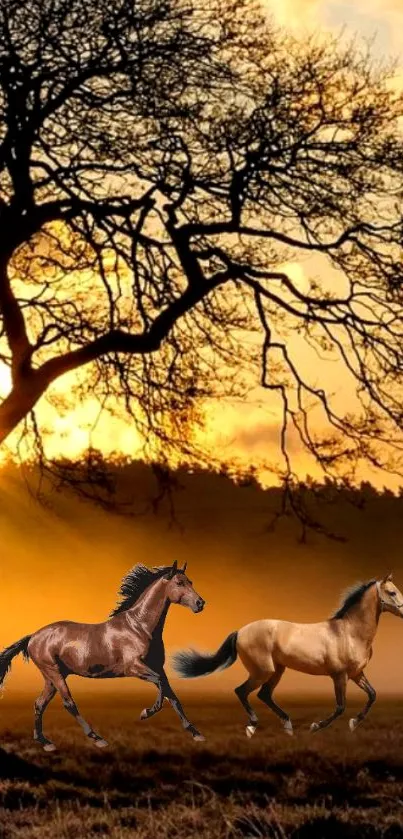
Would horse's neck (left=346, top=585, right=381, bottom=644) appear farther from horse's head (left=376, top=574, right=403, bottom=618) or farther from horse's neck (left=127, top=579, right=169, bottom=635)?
horse's neck (left=127, top=579, right=169, bottom=635)

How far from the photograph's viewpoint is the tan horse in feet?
36.3

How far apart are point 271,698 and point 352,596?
1283 millimetres

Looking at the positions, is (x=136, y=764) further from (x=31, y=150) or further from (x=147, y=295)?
(x=31, y=150)

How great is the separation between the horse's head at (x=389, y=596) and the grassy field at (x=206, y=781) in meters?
1.56

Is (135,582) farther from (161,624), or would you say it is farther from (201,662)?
(201,662)

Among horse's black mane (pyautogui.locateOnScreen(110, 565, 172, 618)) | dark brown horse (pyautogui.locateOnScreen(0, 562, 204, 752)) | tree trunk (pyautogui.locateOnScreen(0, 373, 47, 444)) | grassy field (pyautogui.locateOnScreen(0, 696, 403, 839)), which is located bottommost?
grassy field (pyautogui.locateOnScreen(0, 696, 403, 839))

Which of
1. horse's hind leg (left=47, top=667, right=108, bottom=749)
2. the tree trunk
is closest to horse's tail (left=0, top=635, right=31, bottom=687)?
horse's hind leg (left=47, top=667, right=108, bottom=749)

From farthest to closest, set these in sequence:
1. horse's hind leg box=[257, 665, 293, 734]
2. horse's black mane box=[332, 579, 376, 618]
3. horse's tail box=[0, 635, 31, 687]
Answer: horse's black mane box=[332, 579, 376, 618]
horse's hind leg box=[257, 665, 293, 734]
horse's tail box=[0, 635, 31, 687]

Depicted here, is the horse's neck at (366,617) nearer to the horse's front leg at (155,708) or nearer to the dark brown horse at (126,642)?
the dark brown horse at (126,642)

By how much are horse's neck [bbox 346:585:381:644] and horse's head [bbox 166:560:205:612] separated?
1.98m

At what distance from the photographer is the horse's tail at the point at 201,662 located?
11008 mm

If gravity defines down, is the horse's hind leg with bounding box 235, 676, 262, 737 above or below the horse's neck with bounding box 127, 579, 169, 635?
below

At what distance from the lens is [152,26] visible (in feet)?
45.3

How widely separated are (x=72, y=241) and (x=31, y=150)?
172 centimetres
